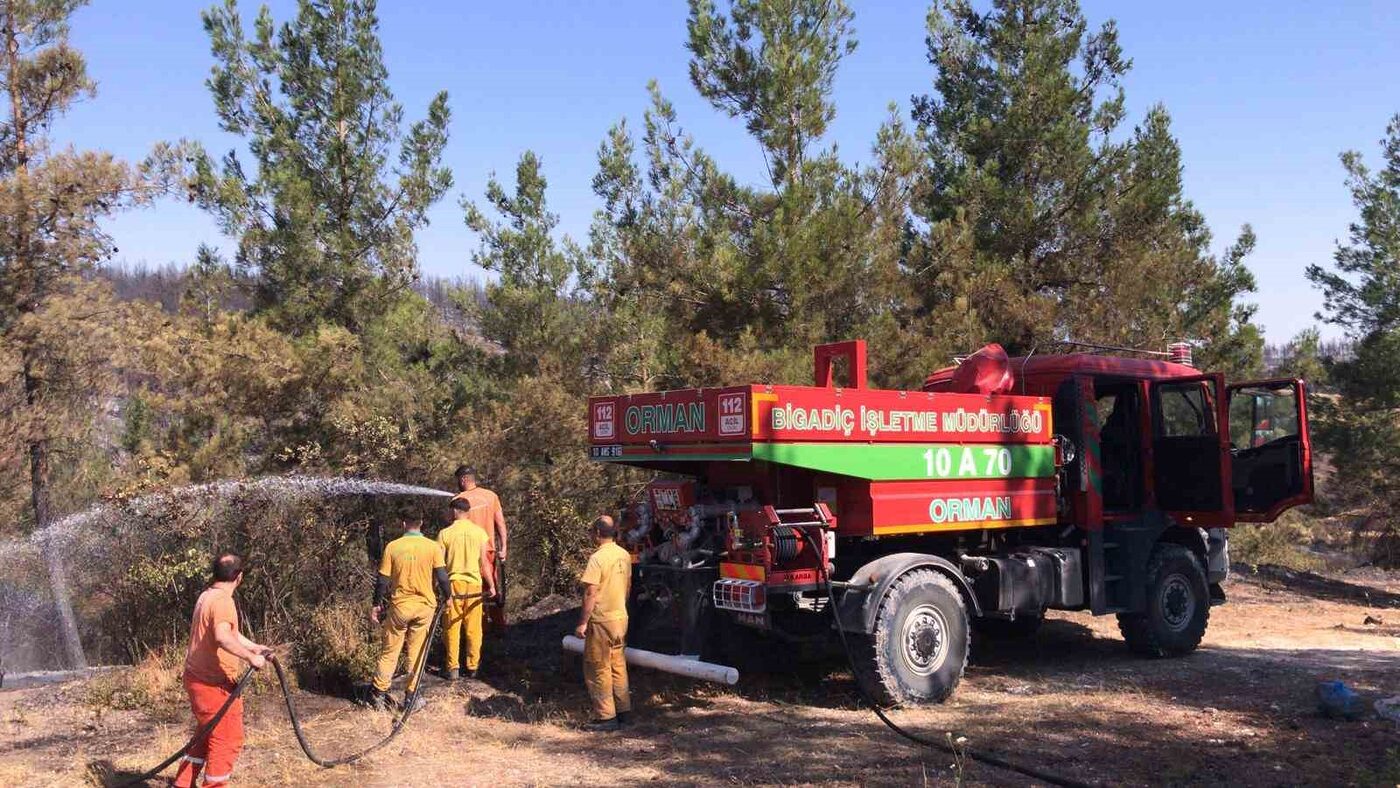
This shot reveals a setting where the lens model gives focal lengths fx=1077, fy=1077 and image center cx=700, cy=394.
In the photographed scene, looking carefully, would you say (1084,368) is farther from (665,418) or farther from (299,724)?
(299,724)

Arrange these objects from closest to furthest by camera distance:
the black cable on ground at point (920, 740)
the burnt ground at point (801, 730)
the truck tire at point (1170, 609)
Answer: the black cable on ground at point (920, 740), the burnt ground at point (801, 730), the truck tire at point (1170, 609)

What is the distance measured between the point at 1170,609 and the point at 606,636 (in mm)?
5924

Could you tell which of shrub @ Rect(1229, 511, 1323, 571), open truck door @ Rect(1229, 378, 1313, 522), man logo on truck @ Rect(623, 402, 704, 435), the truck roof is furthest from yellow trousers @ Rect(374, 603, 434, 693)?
shrub @ Rect(1229, 511, 1323, 571)

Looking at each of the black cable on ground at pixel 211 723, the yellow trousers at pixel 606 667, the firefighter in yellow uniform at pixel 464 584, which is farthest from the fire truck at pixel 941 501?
the black cable on ground at pixel 211 723

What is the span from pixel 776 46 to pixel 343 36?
5.36m

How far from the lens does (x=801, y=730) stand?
744 cm

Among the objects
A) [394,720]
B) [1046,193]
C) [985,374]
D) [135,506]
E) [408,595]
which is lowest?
[394,720]

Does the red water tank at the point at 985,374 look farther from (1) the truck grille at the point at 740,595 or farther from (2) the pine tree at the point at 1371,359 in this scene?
(2) the pine tree at the point at 1371,359

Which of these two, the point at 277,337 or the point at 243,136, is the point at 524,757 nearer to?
the point at 277,337

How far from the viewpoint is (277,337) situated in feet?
36.7

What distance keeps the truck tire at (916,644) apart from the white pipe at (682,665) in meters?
1.04

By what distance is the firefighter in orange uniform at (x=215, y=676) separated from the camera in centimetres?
589

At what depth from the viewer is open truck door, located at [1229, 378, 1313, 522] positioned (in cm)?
1019

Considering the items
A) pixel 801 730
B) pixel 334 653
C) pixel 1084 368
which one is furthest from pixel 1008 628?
pixel 334 653
